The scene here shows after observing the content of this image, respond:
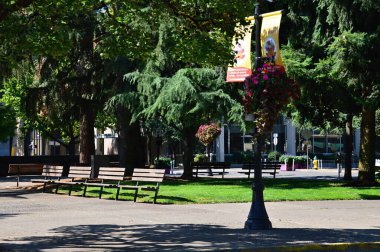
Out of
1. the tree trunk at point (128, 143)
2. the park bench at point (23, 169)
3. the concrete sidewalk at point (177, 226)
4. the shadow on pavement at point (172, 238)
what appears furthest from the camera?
the tree trunk at point (128, 143)

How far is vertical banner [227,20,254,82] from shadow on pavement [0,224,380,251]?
3.52 meters

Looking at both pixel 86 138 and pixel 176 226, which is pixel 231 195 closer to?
pixel 176 226

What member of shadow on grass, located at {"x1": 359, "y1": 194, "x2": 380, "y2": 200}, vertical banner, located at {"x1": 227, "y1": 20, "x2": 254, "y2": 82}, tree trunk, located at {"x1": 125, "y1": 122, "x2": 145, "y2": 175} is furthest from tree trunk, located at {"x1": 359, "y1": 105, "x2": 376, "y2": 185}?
vertical banner, located at {"x1": 227, "y1": 20, "x2": 254, "y2": 82}

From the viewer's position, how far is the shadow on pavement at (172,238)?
10836 mm

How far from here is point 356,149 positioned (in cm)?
8138

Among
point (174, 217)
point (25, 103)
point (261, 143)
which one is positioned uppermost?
point (25, 103)

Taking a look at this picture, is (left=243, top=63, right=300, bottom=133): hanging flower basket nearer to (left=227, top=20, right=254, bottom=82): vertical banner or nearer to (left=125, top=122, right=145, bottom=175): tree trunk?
(left=227, top=20, right=254, bottom=82): vertical banner

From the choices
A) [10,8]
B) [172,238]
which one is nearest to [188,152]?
[172,238]

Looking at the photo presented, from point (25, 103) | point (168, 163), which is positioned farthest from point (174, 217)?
point (168, 163)

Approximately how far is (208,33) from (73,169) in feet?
36.5

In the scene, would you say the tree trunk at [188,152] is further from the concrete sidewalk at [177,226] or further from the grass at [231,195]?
the concrete sidewalk at [177,226]

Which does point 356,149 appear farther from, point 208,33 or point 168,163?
point 208,33

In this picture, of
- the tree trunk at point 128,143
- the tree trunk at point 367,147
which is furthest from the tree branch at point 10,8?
the tree trunk at point 128,143

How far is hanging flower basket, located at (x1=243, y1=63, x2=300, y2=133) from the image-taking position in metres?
13.2
